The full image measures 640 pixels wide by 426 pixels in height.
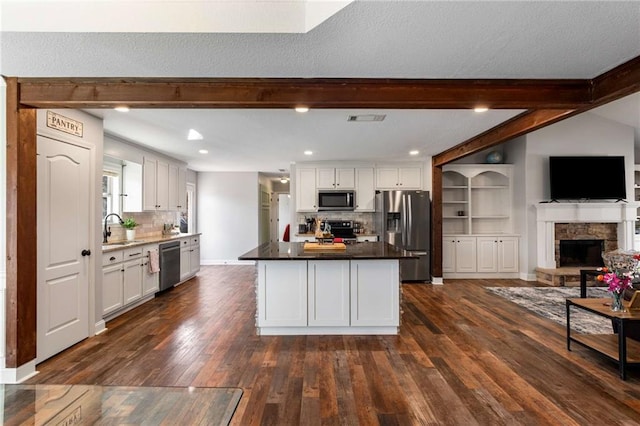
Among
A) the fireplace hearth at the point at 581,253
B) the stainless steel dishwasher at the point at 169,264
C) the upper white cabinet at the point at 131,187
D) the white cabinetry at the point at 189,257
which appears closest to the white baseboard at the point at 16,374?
the stainless steel dishwasher at the point at 169,264

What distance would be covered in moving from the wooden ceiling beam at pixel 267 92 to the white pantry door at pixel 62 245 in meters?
0.61

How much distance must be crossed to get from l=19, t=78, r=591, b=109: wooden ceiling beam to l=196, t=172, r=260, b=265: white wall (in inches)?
222

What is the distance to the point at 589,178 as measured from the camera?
6016 millimetres

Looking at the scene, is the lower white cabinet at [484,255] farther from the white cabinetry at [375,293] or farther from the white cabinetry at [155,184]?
the white cabinetry at [155,184]

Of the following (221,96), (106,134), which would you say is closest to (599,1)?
(221,96)

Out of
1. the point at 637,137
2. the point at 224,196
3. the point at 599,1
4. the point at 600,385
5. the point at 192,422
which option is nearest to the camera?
A: the point at 192,422

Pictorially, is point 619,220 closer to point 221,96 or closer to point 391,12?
point 391,12

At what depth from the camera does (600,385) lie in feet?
8.18

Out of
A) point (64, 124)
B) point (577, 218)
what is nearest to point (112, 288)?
point (64, 124)

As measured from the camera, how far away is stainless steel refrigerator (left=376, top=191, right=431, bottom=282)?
6.19 m

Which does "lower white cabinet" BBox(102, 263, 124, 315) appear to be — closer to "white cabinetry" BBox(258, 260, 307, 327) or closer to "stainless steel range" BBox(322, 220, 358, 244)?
"white cabinetry" BBox(258, 260, 307, 327)

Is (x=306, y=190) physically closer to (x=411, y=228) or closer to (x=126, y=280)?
(x=411, y=228)

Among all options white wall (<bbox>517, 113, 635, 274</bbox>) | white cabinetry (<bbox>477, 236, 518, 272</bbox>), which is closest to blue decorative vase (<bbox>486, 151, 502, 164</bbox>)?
white wall (<bbox>517, 113, 635, 274</bbox>)

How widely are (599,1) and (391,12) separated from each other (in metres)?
1.05
